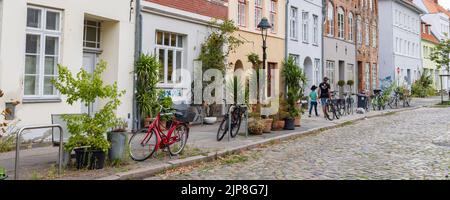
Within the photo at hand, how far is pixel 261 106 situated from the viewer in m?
14.9

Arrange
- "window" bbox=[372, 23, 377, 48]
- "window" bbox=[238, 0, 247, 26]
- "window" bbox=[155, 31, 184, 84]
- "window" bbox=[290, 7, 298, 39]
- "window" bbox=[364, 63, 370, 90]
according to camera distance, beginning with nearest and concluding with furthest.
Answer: "window" bbox=[155, 31, 184, 84] < "window" bbox=[238, 0, 247, 26] < "window" bbox=[290, 7, 298, 39] < "window" bbox=[364, 63, 370, 90] < "window" bbox=[372, 23, 377, 48]

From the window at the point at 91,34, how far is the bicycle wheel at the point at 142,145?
5.69 m

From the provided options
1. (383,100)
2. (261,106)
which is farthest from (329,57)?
(261,106)

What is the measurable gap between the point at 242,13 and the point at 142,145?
43.3ft

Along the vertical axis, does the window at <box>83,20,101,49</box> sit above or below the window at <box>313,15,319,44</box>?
below

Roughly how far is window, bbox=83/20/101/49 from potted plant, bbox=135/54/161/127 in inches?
55.2

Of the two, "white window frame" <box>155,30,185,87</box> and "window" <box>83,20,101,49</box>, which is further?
"white window frame" <box>155,30,185,87</box>

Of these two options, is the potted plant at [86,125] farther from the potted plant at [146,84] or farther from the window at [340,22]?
the window at [340,22]

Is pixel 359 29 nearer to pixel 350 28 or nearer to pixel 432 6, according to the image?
pixel 350 28

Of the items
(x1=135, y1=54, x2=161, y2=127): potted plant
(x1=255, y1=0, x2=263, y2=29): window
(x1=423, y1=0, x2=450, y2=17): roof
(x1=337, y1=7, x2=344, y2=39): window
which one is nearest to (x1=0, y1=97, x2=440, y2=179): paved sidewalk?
(x1=135, y1=54, x2=161, y2=127): potted plant

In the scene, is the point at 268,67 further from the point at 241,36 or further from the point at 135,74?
the point at 135,74

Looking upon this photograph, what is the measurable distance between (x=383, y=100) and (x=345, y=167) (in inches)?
855

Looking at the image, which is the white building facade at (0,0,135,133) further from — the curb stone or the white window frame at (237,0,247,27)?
the white window frame at (237,0,247,27)

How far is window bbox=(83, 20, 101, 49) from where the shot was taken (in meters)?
13.7
